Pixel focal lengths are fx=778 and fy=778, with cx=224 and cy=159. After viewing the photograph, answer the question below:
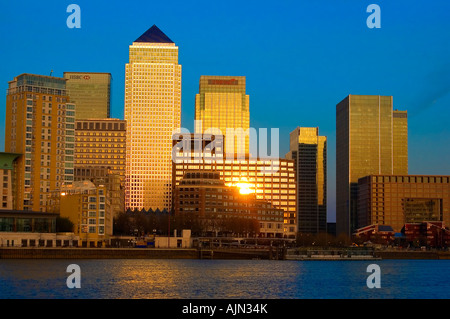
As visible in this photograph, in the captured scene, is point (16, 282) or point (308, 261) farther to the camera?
point (308, 261)

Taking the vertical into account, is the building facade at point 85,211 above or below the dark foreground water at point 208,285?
above

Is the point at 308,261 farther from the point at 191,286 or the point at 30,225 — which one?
the point at 191,286

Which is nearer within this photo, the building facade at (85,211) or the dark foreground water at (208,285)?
the dark foreground water at (208,285)

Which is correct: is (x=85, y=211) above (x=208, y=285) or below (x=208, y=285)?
above

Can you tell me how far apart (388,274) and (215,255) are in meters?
72.9

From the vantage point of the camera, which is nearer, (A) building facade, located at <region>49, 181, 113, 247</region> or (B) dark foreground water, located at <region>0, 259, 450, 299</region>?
(B) dark foreground water, located at <region>0, 259, 450, 299</region>

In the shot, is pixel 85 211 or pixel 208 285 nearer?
pixel 208 285

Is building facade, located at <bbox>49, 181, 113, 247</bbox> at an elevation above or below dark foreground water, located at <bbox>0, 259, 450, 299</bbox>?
above
